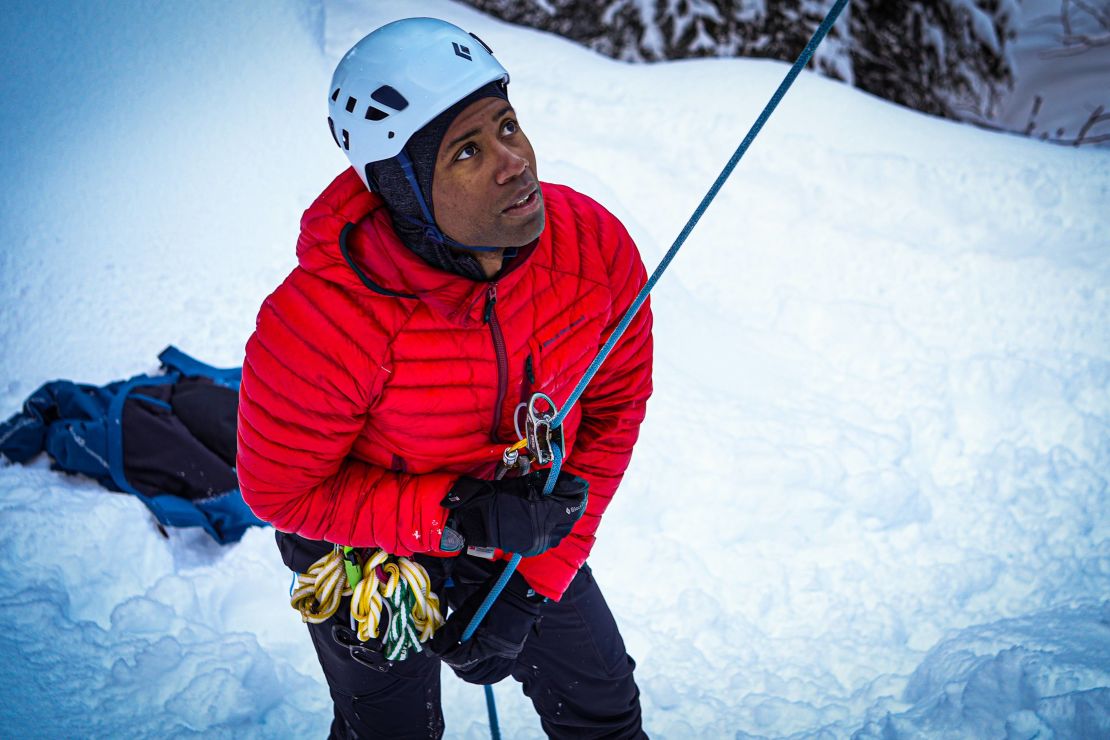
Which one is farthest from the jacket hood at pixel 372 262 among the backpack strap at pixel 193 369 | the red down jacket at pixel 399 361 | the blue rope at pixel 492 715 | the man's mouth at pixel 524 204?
the backpack strap at pixel 193 369

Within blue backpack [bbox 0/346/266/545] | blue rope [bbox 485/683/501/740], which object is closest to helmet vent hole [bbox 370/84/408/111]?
blue rope [bbox 485/683/501/740]

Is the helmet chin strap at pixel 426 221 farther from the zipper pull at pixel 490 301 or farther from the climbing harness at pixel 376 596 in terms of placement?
the climbing harness at pixel 376 596

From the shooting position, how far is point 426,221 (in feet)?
4.95

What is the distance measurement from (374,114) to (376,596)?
1066 millimetres

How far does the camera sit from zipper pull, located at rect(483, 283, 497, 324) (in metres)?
1.55

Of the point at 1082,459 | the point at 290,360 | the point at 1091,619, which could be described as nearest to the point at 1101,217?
Result: the point at 1082,459

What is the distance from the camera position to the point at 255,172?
530 cm

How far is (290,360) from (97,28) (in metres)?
5.10

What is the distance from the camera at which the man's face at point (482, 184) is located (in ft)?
4.80

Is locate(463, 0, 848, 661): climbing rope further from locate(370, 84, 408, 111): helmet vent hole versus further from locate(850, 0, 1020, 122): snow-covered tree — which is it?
locate(850, 0, 1020, 122): snow-covered tree

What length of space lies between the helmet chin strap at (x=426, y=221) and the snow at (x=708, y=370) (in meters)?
1.92

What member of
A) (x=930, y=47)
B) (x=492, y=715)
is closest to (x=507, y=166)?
(x=492, y=715)

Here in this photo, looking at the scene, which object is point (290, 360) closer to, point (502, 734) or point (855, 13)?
point (502, 734)

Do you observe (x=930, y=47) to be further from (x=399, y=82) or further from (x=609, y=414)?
(x=399, y=82)
